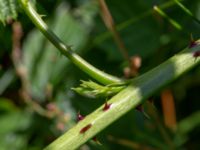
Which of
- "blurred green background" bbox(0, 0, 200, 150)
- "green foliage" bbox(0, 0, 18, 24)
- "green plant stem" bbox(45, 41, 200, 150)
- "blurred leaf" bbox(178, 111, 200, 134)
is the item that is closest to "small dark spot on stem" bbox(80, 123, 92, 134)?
"green plant stem" bbox(45, 41, 200, 150)

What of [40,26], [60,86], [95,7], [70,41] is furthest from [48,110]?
[40,26]

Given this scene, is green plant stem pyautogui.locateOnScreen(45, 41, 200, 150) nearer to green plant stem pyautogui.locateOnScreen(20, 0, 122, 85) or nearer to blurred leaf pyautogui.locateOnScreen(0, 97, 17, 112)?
green plant stem pyautogui.locateOnScreen(20, 0, 122, 85)

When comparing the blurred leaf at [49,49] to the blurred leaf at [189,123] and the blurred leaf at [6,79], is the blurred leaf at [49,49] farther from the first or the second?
the blurred leaf at [189,123]

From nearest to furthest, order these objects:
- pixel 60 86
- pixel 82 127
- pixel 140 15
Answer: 1. pixel 82 127
2. pixel 140 15
3. pixel 60 86

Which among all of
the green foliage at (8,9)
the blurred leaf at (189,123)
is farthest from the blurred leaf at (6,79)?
the green foliage at (8,9)

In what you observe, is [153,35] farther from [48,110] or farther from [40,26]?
[40,26]

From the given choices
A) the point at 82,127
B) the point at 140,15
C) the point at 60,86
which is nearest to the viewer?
the point at 82,127

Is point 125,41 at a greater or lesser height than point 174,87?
greater
